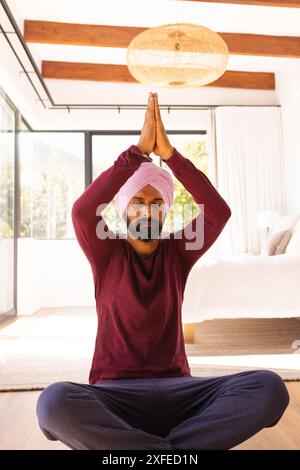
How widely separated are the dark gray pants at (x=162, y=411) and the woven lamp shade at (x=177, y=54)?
254 centimetres

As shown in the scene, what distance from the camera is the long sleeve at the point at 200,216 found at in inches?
54.3

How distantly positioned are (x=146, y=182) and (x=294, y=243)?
290 centimetres

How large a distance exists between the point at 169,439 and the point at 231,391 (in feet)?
0.67

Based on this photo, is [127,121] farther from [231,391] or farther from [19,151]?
[231,391]

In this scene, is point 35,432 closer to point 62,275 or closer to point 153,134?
point 153,134

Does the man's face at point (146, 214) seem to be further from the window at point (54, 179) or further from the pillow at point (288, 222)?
the window at point (54, 179)

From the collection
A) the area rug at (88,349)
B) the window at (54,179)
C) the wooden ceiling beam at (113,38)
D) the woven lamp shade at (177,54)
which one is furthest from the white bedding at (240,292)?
the window at (54,179)

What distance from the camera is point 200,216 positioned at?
4.85 ft

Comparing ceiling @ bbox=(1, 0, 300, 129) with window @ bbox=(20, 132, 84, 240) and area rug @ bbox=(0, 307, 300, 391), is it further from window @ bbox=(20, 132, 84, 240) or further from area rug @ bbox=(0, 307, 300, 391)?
area rug @ bbox=(0, 307, 300, 391)

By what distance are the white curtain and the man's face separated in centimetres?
463

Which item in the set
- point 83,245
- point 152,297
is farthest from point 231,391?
point 83,245

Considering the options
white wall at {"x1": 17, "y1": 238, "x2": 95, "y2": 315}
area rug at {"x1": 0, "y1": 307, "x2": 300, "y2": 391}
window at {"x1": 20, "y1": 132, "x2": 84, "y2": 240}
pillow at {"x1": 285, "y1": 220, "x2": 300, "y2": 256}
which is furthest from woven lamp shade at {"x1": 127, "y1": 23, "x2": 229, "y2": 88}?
white wall at {"x1": 17, "y1": 238, "x2": 95, "y2": 315}

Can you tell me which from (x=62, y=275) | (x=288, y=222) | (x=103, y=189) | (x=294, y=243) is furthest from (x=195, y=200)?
(x=62, y=275)

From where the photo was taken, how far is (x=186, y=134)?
6371 millimetres
